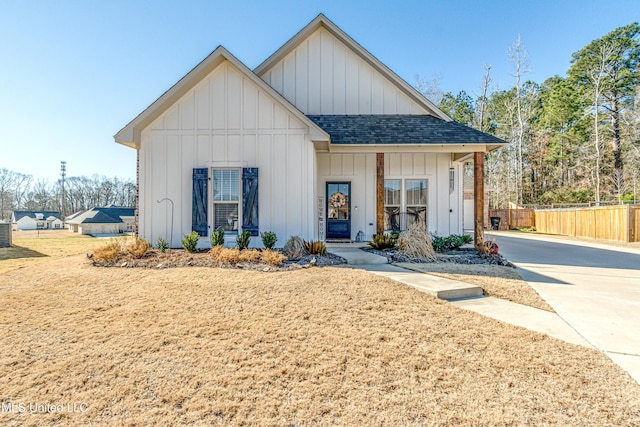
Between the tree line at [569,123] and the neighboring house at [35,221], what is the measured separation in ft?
151

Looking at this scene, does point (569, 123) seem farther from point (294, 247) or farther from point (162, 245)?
point (162, 245)

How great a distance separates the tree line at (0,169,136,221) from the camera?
48.1 m

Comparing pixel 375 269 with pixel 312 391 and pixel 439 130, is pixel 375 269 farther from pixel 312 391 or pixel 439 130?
pixel 439 130

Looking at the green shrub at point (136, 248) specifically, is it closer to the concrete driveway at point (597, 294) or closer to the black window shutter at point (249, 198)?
the black window shutter at point (249, 198)

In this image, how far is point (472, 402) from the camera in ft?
7.53

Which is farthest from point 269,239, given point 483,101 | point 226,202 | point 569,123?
point 569,123

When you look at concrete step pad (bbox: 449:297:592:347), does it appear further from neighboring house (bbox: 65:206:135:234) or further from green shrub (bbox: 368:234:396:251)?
neighboring house (bbox: 65:206:135:234)

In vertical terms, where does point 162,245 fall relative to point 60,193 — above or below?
below

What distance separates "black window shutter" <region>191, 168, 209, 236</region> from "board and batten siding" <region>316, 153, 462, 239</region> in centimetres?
408

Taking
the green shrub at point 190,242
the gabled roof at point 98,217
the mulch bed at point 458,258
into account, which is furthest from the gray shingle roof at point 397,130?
the gabled roof at point 98,217

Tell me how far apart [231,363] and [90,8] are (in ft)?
39.3

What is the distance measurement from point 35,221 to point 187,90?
142 feet

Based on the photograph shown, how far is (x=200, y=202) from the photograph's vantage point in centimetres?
842

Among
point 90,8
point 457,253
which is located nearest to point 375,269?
point 457,253
